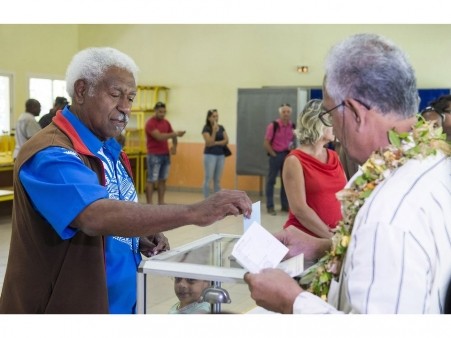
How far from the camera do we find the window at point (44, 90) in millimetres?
11711

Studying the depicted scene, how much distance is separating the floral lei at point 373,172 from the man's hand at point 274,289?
0.10 m

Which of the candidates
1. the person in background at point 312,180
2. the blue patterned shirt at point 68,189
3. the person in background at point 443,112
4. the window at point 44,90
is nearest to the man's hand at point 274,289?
the blue patterned shirt at point 68,189

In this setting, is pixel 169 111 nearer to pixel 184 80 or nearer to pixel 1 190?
pixel 184 80

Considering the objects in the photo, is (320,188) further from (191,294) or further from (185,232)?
(185,232)

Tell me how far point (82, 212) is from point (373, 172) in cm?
83

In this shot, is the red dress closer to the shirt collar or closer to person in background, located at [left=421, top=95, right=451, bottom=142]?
person in background, located at [left=421, top=95, right=451, bottom=142]

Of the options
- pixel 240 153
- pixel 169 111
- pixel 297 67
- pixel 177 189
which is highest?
pixel 297 67

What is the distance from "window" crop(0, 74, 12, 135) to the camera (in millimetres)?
11039

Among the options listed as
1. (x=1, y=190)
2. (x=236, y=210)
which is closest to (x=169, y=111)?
(x=1, y=190)

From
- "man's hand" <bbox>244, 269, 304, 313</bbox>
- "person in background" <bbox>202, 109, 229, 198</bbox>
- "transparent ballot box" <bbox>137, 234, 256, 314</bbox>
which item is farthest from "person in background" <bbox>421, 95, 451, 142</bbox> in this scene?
"person in background" <bbox>202, 109, 229, 198</bbox>

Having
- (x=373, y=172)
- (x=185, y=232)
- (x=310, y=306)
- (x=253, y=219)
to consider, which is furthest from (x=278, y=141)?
(x=310, y=306)

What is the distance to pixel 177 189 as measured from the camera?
476 inches

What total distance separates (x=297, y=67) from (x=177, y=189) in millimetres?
3575
